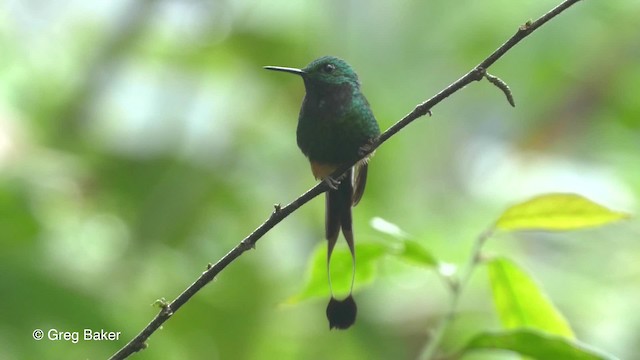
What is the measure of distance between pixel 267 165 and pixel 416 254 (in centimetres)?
166

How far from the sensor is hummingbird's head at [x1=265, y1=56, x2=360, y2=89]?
213 cm

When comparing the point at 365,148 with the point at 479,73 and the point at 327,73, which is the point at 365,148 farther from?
the point at 479,73

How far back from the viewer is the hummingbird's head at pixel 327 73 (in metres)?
2.13

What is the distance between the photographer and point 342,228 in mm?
2006

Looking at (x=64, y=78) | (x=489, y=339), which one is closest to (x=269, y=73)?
(x=64, y=78)

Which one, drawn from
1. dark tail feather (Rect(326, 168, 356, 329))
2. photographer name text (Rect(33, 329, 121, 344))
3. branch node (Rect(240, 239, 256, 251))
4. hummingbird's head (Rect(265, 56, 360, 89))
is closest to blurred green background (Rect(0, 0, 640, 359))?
photographer name text (Rect(33, 329, 121, 344))

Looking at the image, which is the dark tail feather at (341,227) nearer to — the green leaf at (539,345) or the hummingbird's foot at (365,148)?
the hummingbird's foot at (365,148)

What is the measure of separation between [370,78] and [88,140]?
1.12m

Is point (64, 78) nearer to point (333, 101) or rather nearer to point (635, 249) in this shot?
point (333, 101)

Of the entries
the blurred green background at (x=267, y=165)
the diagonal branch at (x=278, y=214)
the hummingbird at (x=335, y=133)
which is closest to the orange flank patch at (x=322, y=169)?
the hummingbird at (x=335, y=133)

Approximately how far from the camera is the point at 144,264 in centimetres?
283

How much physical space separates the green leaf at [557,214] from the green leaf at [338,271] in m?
0.27

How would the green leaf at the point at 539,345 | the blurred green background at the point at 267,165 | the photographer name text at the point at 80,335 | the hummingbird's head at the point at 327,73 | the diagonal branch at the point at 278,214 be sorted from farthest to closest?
the blurred green background at the point at 267,165, the photographer name text at the point at 80,335, the hummingbird's head at the point at 327,73, the green leaf at the point at 539,345, the diagonal branch at the point at 278,214

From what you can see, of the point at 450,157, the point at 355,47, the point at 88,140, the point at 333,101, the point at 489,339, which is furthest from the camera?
the point at 450,157
